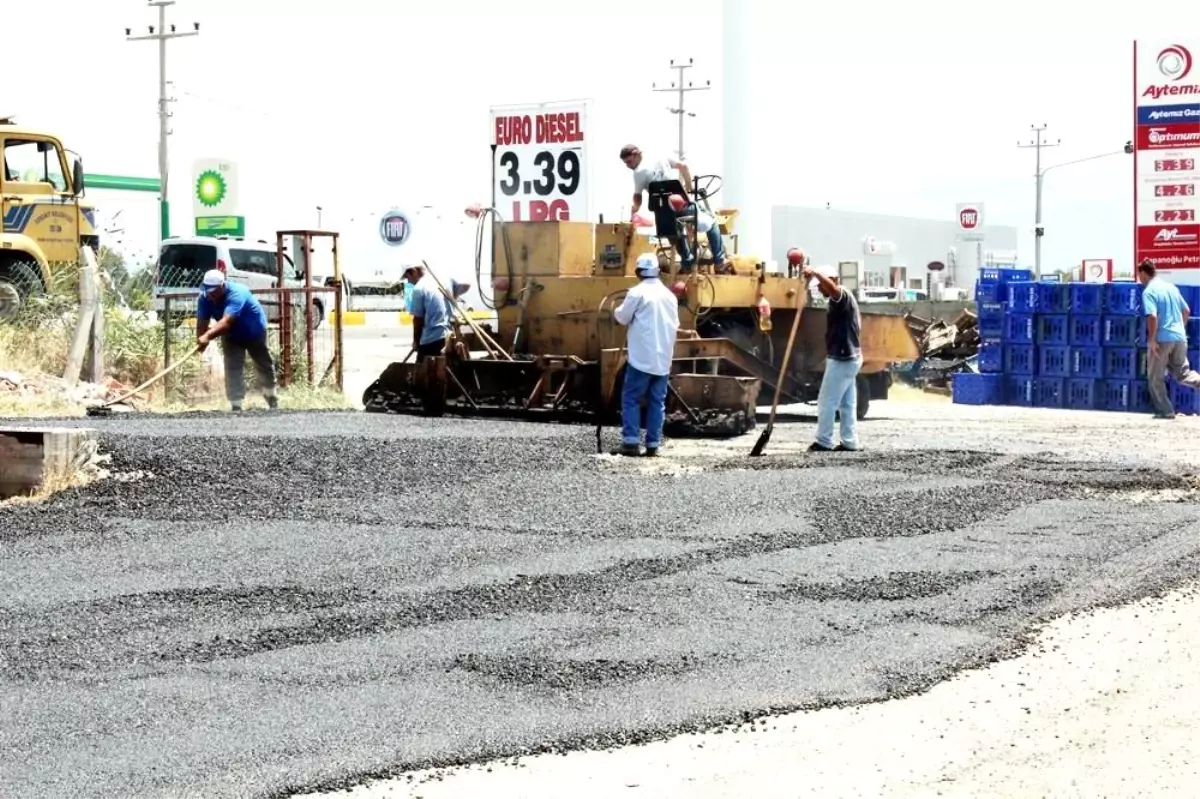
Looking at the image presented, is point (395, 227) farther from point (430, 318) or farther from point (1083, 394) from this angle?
point (430, 318)

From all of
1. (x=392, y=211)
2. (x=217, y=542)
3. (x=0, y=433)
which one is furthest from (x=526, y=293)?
(x=392, y=211)

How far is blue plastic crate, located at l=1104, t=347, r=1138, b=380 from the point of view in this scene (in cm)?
2155

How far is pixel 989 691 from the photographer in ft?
21.5

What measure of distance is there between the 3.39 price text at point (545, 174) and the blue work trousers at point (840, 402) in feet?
28.3

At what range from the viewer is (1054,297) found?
22.4 m

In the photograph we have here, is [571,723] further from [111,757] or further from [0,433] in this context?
[0,433]

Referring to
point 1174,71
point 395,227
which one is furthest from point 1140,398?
point 395,227

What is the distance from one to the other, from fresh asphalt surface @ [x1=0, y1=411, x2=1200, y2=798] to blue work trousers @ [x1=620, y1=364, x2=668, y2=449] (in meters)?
0.49

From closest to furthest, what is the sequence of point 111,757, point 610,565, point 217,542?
point 111,757, point 610,565, point 217,542

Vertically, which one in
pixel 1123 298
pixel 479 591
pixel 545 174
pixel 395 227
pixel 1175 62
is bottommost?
pixel 479 591

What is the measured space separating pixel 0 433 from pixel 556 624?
18.5 ft

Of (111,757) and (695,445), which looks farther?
(695,445)

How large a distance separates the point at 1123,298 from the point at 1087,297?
55 centimetres

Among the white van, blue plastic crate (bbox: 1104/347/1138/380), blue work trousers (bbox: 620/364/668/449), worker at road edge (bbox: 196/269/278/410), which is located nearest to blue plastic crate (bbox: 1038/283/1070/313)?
blue plastic crate (bbox: 1104/347/1138/380)
